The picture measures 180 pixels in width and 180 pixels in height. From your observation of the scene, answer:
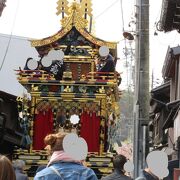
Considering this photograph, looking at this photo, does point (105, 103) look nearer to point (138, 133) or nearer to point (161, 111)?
point (138, 133)

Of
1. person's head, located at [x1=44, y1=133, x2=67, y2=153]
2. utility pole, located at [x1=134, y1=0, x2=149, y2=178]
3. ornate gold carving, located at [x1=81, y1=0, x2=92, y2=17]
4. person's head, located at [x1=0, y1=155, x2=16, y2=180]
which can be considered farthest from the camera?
ornate gold carving, located at [x1=81, y1=0, x2=92, y2=17]

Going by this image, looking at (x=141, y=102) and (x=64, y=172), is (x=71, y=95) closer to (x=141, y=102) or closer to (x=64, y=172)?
(x=141, y=102)

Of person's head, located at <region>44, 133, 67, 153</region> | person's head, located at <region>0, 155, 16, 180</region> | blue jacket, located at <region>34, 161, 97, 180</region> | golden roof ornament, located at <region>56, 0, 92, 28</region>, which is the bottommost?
blue jacket, located at <region>34, 161, 97, 180</region>

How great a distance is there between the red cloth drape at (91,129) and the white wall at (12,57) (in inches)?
471

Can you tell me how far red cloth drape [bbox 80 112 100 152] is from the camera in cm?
1493

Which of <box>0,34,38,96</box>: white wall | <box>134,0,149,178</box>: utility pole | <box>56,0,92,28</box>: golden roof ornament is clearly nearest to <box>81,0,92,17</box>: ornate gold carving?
<box>56,0,92,28</box>: golden roof ornament

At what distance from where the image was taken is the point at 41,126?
15.2m

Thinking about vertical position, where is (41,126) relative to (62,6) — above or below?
below

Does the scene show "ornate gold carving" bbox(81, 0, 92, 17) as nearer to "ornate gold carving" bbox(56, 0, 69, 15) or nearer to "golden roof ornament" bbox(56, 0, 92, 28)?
"golden roof ornament" bbox(56, 0, 92, 28)

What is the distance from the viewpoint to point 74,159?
4473 millimetres

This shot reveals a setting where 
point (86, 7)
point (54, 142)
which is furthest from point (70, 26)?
point (54, 142)

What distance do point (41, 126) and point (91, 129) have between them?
1.46m

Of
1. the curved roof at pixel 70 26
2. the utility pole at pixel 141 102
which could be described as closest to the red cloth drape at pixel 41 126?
the curved roof at pixel 70 26

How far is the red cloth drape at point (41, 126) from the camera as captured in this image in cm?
1510
